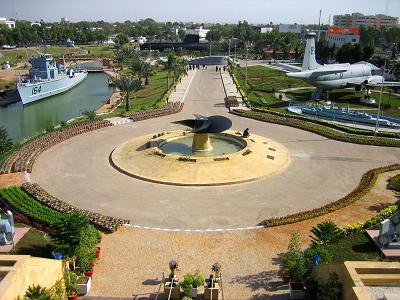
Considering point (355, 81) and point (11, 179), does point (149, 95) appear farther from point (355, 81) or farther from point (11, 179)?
point (11, 179)

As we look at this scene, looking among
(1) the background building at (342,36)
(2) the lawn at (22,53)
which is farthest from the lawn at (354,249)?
(1) the background building at (342,36)

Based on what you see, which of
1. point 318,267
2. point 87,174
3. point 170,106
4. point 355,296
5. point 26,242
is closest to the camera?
point 355,296

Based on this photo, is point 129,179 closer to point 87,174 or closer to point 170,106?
point 87,174

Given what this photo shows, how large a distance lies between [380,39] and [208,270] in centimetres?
17392

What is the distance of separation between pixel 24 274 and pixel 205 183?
60.0ft

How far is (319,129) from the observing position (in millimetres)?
47312

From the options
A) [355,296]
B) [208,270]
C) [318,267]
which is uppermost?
[355,296]

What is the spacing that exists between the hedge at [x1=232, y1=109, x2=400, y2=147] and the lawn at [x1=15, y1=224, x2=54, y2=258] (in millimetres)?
31768

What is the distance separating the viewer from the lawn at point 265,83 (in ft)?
214

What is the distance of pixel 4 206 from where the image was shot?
93.7 feet

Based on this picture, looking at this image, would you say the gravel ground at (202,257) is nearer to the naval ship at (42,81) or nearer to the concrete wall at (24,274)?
the concrete wall at (24,274)

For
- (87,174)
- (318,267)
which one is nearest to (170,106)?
(87,174)

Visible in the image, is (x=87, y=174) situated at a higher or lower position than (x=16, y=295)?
lower

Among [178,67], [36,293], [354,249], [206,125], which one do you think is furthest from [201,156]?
[178,67]
